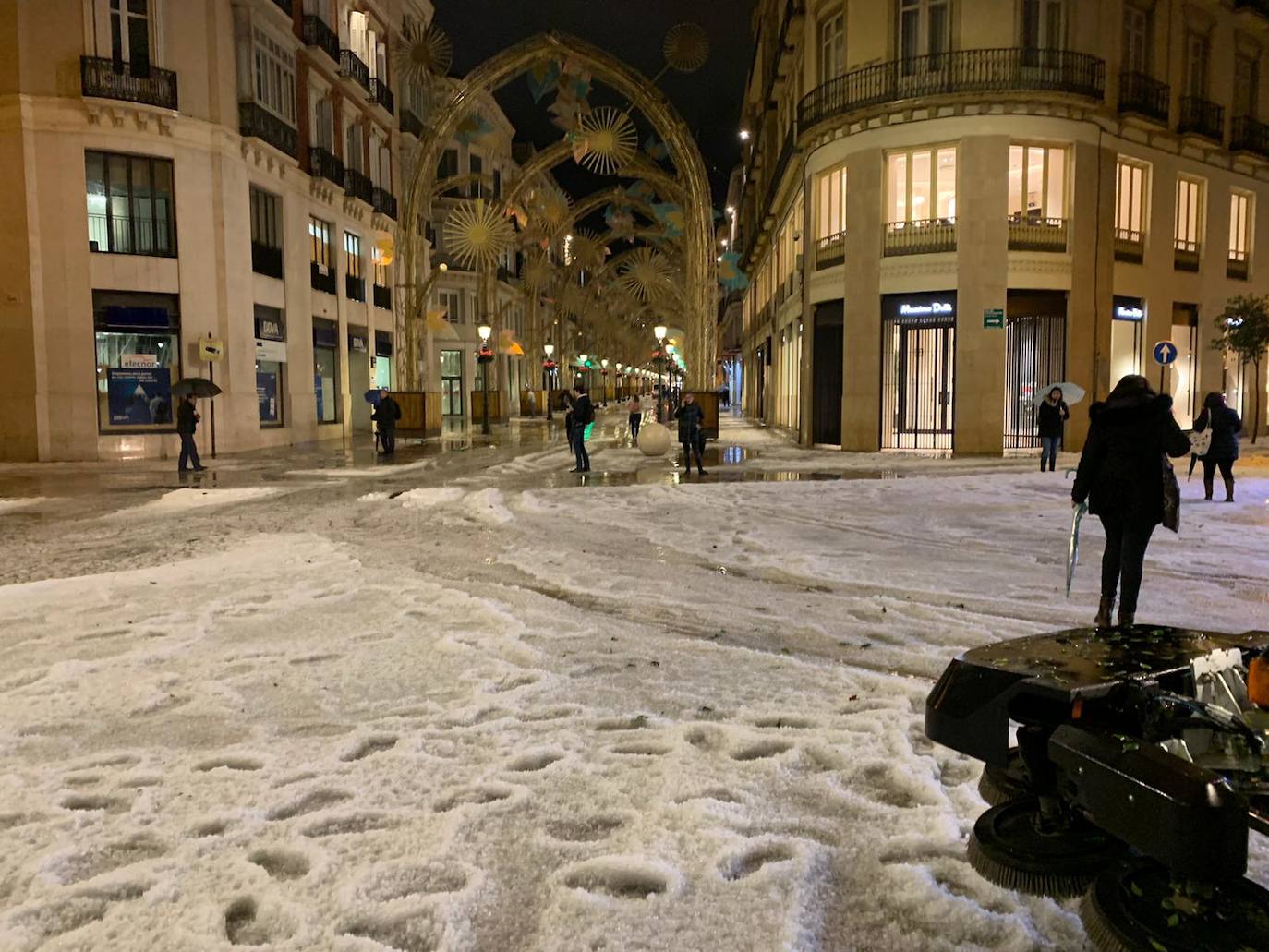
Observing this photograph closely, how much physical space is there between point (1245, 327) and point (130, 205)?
31610mm

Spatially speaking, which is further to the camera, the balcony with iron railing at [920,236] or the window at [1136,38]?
the window at [1136,38]

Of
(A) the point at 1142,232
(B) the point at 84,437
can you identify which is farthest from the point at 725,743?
(A) the point at 1142,232

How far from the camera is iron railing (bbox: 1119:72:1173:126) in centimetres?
2489

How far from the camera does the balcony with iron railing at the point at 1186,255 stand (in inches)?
1104

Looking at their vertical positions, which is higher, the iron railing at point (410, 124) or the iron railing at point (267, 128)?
the iron railing at point (410, 124)

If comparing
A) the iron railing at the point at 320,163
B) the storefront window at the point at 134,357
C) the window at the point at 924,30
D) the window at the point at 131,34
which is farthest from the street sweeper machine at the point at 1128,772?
the iron railing at the point at 320,163

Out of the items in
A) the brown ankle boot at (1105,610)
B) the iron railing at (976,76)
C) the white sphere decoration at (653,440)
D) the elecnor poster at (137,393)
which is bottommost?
the brown ankle boot at (1105,610)

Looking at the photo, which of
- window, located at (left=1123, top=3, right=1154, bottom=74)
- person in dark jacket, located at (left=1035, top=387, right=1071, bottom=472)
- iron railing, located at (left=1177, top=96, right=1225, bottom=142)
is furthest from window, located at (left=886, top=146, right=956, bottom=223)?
iron railing, located at (left=1177, top=96, right=1225, bottom=142)

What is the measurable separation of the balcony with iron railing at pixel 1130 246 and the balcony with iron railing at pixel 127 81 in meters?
26.1

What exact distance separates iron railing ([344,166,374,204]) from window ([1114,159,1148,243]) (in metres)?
26.1

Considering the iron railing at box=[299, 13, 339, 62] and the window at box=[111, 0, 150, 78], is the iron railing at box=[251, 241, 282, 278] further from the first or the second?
the iron railing at box=[299, 13, 339, 62]

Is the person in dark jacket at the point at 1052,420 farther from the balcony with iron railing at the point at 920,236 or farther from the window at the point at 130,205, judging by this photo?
the window at the point at 130,205

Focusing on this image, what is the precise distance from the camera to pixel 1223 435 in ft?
44.7

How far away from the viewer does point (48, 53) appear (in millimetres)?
23844
